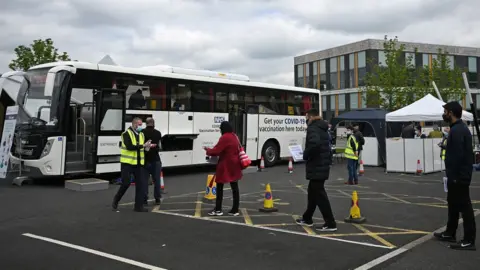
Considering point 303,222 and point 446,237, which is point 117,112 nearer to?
point 303,222

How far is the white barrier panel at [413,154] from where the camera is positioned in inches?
626

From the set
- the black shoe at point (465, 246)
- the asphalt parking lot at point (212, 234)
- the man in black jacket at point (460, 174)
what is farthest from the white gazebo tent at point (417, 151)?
the black shoe at point (465, 246)

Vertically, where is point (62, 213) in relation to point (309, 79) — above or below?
below

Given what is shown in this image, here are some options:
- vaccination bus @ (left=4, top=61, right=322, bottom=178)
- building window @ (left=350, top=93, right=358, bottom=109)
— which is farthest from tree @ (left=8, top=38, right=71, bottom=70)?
building window @ (left=350, top=93, right=358, bottom=109)

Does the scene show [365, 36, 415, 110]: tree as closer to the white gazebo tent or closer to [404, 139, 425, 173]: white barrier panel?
the white gazebo tent

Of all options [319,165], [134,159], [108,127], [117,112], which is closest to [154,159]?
[134,159]

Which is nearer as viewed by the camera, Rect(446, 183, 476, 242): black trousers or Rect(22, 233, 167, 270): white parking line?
Rect(22, 233, 167, 270): white parking line

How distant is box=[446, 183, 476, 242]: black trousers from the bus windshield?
9721mm

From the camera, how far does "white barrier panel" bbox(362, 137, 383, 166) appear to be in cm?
1878

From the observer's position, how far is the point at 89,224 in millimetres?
7609

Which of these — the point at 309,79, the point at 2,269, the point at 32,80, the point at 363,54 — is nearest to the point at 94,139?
the point at 32,80

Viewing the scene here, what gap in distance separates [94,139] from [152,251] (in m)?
7.56

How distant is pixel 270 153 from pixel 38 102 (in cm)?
936

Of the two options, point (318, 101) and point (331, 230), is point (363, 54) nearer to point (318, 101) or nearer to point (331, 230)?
point (318, 101)
